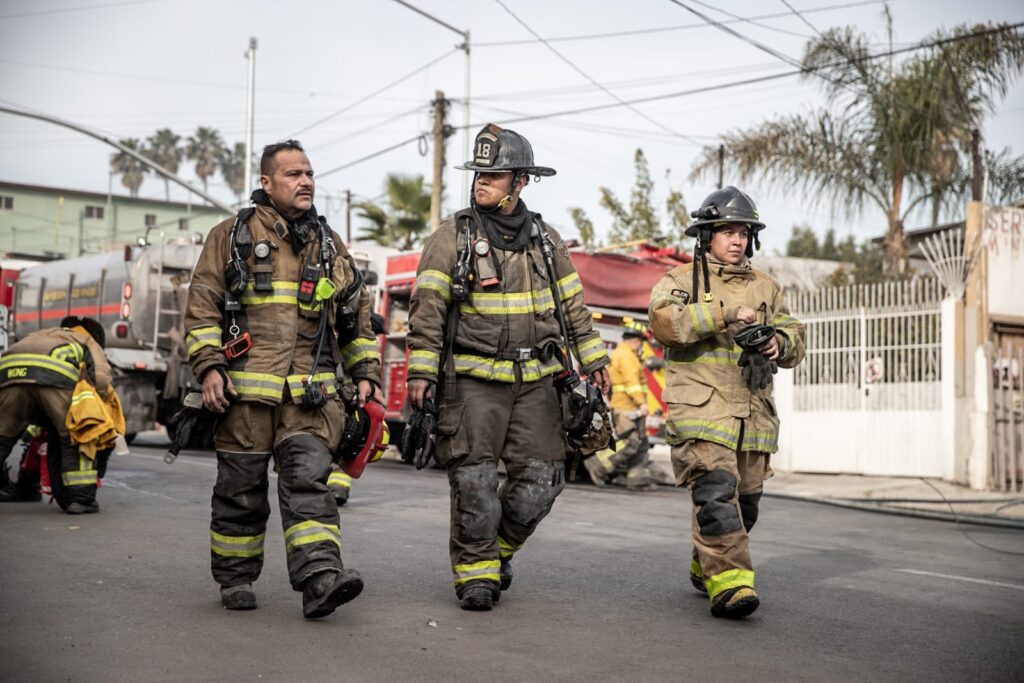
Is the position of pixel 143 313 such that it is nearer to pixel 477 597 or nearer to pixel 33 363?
pixel 33 363

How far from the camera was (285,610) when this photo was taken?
5.30 metres

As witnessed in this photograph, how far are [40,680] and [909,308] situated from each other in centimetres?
1382

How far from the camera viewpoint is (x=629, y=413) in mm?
13898

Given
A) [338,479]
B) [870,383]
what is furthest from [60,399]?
[870,383]

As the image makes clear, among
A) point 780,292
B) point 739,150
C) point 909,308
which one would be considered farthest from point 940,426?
point 780,292

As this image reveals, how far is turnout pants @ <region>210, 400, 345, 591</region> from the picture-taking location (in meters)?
5.12

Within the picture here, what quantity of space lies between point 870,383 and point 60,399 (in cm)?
1119

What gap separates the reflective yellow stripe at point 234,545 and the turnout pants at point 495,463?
0.91m

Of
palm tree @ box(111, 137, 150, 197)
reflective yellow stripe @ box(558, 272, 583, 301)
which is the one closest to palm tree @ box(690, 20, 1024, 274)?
reflective yellow stripe @ box(558, 272, 583, 301)

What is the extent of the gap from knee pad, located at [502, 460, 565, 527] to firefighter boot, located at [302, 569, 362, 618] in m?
0.94

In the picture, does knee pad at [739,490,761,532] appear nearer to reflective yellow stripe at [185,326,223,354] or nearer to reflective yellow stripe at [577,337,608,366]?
reflective yellow stripe at [577,337,608,366]

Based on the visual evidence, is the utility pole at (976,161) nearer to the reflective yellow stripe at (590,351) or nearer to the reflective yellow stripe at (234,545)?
the reflective yellow stripe at (590,351)

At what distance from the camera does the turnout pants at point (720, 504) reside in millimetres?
5625

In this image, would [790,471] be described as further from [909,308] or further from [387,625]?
[387,625]
